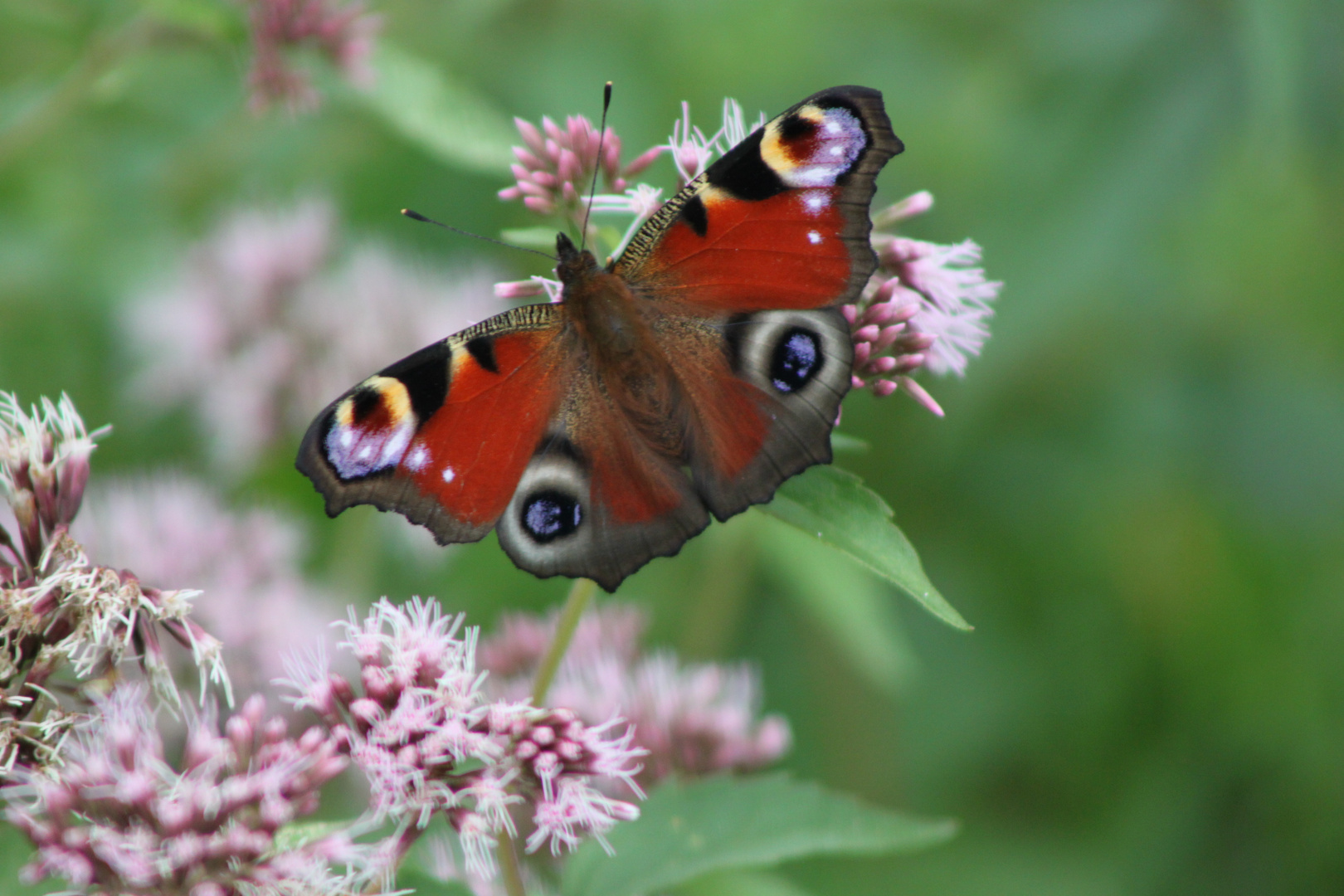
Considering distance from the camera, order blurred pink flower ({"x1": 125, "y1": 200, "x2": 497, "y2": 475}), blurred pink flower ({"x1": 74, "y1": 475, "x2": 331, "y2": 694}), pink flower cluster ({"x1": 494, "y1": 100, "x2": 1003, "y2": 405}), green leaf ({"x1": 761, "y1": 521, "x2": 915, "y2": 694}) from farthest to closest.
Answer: blurred pink flower ({"x1": 125, "y1": 200, "x2": 497, "y2": 475}) < green leaf ({"x1": 761, "y1": 521, "x2": 915, "y2": 694}) < blurred pink flower ({"x1": 74, "y1": 475, "x2": 331, "y2": 694}) < pink flower cluster ({"x1": 494, "y1": 100, "x2": 1003, "y2": 405})

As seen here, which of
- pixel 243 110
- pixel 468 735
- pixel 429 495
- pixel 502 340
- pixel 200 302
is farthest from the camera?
pixel 200 302

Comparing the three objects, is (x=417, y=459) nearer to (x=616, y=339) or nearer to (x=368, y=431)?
(x=368, y=431)

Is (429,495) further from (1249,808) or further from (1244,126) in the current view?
(1249,808)

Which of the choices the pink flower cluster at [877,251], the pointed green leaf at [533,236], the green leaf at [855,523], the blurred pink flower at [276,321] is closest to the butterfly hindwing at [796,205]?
the pink flower cluster at [877,251]

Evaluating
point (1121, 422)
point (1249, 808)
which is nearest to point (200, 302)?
point (1121, 422)

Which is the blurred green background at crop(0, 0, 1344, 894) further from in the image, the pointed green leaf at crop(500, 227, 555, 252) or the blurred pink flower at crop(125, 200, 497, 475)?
the pointed green leaf at crop(500, 227, 555, 252)

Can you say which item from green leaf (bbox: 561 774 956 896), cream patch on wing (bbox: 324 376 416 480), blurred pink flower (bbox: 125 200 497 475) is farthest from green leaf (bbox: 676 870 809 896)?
blurred pink flower (bbox: 125 200 497 475)

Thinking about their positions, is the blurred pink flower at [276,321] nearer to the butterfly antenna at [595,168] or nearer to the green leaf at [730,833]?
the butterfly antenna at [595,168]
